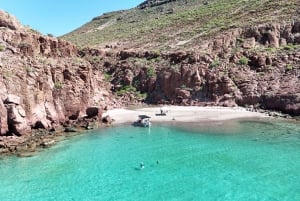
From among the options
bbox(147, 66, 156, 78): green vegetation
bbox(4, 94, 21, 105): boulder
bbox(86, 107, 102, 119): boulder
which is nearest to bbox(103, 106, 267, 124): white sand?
bbox(86, 107, 102, 119): boulder

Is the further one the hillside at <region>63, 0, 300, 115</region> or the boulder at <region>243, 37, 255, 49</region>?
the boulder at <region>243, 37, 255, 49</region>

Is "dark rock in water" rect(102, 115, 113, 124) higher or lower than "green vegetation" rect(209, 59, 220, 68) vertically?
lower

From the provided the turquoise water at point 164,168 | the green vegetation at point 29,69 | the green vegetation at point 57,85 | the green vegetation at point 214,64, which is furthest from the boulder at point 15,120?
the green vegetation at point 214,64

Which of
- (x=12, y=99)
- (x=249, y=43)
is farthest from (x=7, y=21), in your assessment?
(x=249, y=43)

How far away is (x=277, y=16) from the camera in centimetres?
6844

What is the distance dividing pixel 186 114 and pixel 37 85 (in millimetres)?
18526

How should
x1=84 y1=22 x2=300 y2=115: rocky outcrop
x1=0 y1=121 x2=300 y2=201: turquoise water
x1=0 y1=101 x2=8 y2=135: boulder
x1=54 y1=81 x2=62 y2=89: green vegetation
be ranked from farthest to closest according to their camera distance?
1. x1=84 y1=22 x2=300 y2=115: rocky outcrop
2. x1=54 y1=81 x2=62 y2=89: green vegetation
3. x1=0 y1=101 x2=8 y2=135: boulder
4. x1=0 y1=121 x2=300 y2=201: turquoise water

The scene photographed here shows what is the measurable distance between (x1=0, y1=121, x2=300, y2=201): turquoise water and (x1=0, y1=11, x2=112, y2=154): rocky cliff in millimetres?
4995

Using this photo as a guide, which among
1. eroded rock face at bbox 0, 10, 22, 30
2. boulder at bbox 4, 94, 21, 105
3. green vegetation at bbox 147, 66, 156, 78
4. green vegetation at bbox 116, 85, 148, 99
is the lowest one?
boulder at bbox 4, 94, 21, 105

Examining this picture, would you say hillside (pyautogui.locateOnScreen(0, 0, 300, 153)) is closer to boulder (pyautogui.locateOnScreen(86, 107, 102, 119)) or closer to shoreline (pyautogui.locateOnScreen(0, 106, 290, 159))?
boulder (pyautogui.locateOnScreen(86, 107, 102, 119))

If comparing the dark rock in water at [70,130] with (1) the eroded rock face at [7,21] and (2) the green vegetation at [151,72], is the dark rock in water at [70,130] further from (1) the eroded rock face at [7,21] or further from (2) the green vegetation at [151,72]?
(2) the green vegetation at [151,72]

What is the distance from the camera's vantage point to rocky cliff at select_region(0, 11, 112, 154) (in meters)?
36.2

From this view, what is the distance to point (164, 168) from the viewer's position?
27.6 meters

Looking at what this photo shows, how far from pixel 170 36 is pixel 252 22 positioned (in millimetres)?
17906
